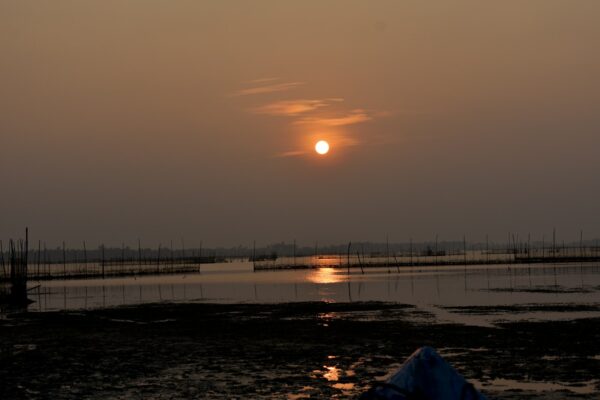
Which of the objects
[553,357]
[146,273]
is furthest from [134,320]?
[146,273]

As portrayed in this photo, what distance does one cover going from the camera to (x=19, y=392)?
707 inches

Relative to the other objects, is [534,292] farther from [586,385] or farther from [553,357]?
[586,385]

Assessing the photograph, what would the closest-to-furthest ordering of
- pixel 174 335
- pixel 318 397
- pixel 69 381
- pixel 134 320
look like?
pixel 318 397, pixel 69 381, pixel 174 335, pixel 134 320

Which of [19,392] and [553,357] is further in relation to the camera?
[553,357]

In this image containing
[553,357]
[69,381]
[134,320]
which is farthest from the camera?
[134,320]

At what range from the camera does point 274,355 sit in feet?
75.7

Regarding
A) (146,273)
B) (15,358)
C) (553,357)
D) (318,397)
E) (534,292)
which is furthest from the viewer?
(146,273)

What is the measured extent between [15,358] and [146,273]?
89.1m

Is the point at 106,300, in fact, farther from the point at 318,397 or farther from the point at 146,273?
the point at 146,273

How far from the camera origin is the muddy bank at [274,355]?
17.7 meters

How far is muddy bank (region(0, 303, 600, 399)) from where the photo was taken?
58.2 feet

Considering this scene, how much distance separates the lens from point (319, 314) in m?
37.5

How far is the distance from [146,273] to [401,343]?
297ft

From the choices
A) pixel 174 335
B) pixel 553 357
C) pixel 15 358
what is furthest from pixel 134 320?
pixel 553 357
